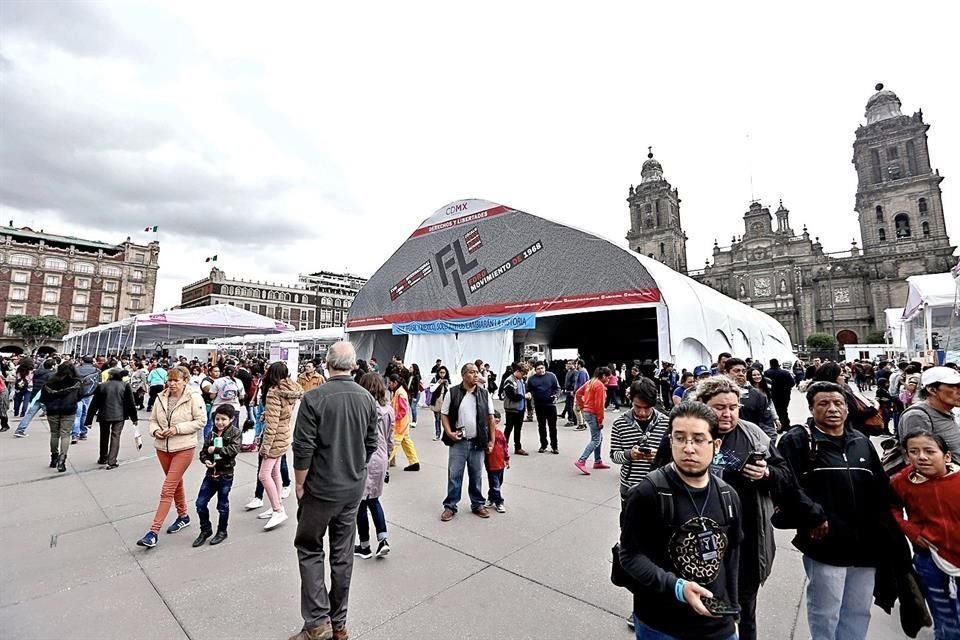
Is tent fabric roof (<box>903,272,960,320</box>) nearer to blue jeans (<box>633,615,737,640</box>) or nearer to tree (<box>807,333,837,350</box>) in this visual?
blue jeans (<box>633,615,737,640</box>)

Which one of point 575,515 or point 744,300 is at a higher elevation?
point 744,300

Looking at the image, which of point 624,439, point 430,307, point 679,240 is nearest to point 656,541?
point 624,439

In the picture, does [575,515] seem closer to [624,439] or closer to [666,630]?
[624,439]

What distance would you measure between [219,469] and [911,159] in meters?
89.9

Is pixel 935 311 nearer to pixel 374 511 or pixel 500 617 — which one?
pixel 500 617

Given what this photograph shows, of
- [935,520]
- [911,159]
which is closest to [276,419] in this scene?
[935,520]

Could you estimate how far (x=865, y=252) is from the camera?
63.5 meters

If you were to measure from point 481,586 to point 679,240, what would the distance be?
3270 inches

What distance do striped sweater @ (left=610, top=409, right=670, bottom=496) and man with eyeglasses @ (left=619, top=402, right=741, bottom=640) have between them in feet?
3.53

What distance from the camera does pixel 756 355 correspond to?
23422 mm

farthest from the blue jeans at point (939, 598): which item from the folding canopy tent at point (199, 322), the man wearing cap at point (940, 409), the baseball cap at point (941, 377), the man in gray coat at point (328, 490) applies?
the folding canopy tent at point (199, 322)

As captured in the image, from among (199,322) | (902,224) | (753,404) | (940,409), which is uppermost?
(902,224)

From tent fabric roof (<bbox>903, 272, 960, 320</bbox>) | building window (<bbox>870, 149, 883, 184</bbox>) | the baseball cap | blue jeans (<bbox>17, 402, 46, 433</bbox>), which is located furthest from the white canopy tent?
building window (<bbox>870, 149, 883, 184</bbox>)

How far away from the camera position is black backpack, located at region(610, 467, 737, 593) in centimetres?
173
